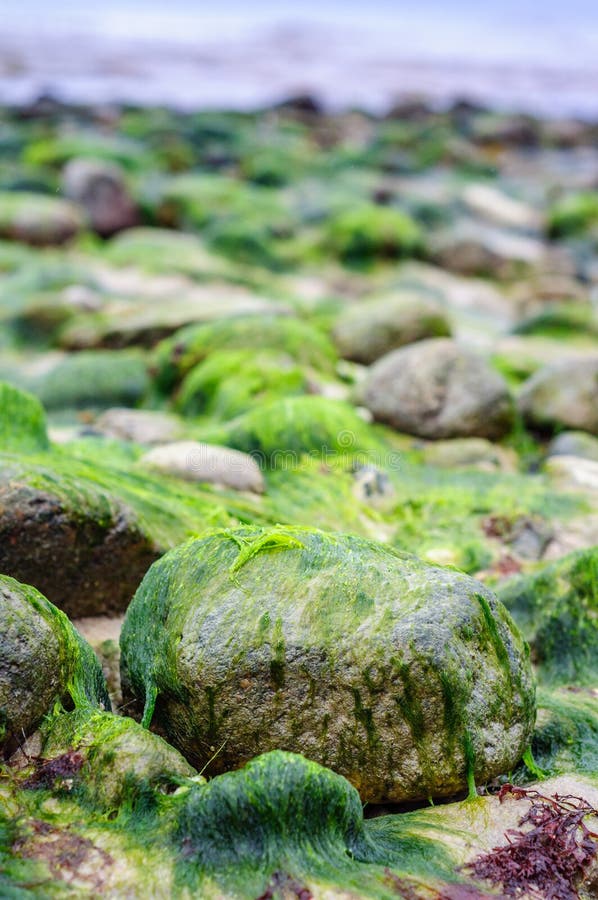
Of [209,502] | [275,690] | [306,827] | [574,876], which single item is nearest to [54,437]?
[209,502]

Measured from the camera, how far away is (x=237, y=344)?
8.39 meters

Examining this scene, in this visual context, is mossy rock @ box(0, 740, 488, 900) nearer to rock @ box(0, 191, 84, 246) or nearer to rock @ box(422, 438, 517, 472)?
rock @ box(422, 438, 517, 472)

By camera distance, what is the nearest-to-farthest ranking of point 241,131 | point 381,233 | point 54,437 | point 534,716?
1. point 534,716
2. point 54,437
3. point 381,233
4. point 241,131

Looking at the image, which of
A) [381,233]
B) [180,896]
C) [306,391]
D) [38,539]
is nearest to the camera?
[180,896]

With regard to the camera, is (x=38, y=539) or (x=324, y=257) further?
(x=324, y=257)

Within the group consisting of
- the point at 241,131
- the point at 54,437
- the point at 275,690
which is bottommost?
the point at 54,437

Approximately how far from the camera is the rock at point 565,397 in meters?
7.40

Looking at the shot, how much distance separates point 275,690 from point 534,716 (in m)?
1.10

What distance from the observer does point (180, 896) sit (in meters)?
2.31

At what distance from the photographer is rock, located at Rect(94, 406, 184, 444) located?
657 cm

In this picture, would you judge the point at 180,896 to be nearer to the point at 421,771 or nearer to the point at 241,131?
the point at 421,771

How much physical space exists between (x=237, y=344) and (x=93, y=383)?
153 centimetres

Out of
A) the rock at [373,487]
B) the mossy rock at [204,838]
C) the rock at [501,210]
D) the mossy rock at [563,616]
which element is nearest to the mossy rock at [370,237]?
the rock at [501,210]

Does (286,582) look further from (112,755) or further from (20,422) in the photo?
(20,422)
